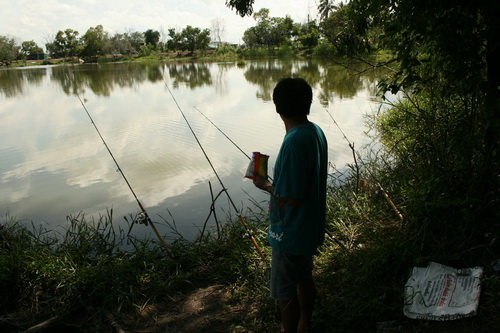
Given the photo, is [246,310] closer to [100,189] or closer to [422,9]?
[422,9]

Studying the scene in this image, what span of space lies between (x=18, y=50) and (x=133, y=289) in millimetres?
75594

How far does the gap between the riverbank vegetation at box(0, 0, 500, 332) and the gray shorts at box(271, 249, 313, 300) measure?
47cm

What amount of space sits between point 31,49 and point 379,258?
8671cm

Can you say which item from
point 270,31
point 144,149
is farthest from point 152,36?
point 144,149

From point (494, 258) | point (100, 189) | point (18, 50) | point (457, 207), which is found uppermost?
point (18, 50)

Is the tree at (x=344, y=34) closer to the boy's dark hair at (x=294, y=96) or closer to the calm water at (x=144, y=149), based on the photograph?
the calm water at (x=144, y=149)

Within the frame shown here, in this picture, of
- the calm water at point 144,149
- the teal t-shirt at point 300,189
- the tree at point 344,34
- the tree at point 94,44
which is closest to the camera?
the teal t-shirt at point 300,189

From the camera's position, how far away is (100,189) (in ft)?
16.1

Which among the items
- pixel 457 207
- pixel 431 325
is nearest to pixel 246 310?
pixel 431 325

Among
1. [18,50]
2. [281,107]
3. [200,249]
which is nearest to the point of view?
[281,107]

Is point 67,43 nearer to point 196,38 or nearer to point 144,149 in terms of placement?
point 196,38

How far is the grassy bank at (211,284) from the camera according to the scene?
1.91 metres

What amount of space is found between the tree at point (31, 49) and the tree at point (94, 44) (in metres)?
15.6

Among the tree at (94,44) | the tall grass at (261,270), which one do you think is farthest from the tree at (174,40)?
the tall grass at (261,270)
